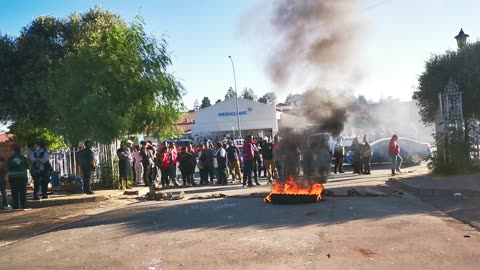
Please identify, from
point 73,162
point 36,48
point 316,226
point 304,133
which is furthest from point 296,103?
point 36,48

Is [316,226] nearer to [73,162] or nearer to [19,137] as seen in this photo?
[73,162]

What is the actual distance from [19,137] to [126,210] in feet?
40.6

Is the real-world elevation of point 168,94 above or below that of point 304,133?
above

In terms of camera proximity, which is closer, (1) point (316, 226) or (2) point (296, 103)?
(1) point (316, 226)

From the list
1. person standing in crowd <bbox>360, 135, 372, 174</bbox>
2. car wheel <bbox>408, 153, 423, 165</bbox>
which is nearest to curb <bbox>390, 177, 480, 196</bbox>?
person standing in crowd <bbox>360, 135, 372, 174</bbox>

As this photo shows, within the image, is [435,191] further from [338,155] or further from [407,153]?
[407,153]

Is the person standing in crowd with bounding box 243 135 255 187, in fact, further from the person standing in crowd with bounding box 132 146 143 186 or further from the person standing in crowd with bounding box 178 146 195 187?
the person standing in crowd with bounding box 132 146 143 186

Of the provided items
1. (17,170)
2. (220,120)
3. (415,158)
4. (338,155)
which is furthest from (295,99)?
(220,120)

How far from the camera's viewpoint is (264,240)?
7.25 m

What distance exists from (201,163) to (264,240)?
1192 cm

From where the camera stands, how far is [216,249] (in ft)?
22.3

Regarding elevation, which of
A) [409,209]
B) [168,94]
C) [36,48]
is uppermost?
[36,48]

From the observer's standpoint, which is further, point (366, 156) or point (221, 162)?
point (366, 156)

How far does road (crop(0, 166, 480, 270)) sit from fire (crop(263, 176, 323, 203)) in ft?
2.26
